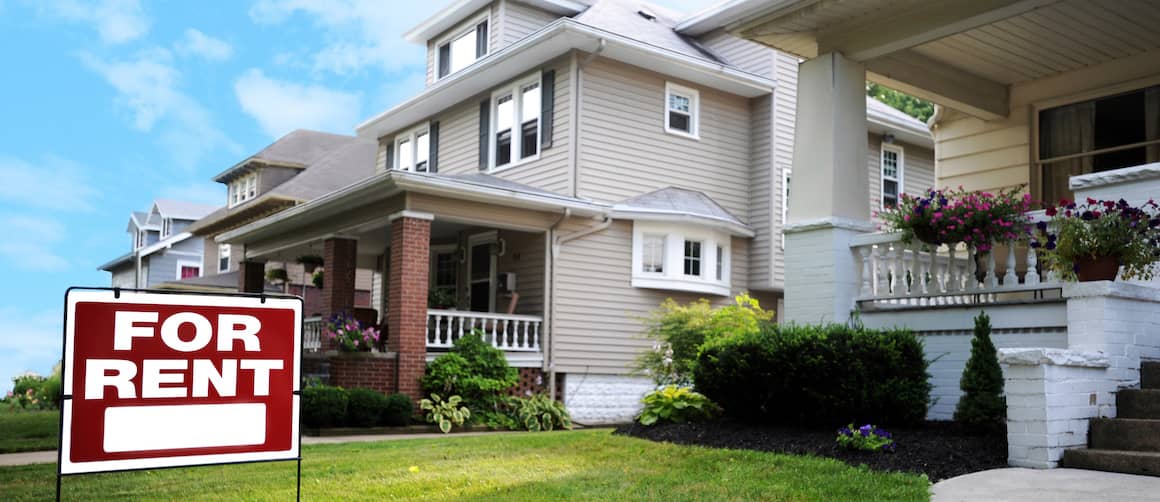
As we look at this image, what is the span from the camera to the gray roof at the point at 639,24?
1872 cm

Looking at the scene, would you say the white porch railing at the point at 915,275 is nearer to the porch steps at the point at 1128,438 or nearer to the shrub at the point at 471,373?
the porch steps at the point at 1128,438

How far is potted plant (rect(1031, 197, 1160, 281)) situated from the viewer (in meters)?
7.60

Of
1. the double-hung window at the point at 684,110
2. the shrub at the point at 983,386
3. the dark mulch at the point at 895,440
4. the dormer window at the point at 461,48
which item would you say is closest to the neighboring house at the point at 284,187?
the dormer window at the point at 461,48

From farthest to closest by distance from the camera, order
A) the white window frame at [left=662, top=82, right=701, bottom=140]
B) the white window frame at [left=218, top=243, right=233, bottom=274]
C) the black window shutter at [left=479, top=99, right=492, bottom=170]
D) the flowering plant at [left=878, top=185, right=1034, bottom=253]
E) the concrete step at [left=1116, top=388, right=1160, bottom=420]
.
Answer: the white window frame at [left=218, top=243, right=233, bottom=274]
the black window shutter at [left=479, top=99, right=492, bottom=170]
the white window frame at [left=662, top=82, right=701, bottom=140]
the flowering plant at [left=878, top=185, right=1034, bottom=253]
the concrete step at [left=1116, top=388, right=1160, bottom=420]

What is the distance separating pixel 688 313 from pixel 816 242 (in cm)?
563

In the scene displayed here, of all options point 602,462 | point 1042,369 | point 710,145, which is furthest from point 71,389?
point 710,145

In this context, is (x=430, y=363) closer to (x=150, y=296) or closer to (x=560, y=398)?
(x=560, y=398)

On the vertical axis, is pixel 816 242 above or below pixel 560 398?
above

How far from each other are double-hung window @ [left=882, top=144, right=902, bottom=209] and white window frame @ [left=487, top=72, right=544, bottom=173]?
916cm

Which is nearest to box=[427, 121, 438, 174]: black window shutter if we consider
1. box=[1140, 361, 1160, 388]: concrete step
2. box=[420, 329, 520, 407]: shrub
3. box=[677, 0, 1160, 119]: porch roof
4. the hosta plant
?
box=[420, 329, 520, 407]: shrub

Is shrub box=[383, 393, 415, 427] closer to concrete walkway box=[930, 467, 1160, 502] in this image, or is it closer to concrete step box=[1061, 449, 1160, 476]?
concrete walkway box=[930, 467, 1160, 502]

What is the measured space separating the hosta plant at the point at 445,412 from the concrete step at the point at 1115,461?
30.0 feet


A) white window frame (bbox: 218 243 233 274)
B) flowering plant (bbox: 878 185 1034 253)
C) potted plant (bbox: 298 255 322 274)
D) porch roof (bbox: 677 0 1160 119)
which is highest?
porch roof (bbox: 677 0 1160 119)

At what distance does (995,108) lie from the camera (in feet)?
41.1
